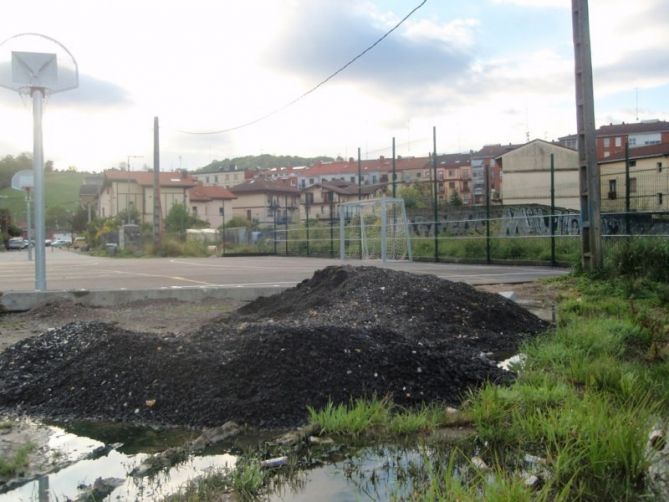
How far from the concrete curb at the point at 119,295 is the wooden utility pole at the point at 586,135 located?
533 cm

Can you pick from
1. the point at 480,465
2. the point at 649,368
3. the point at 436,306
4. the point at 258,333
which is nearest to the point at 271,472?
the point at 480,465

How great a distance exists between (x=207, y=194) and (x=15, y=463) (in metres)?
102

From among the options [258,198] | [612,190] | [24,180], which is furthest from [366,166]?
[612,190]

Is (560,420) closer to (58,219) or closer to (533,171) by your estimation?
(533,171)

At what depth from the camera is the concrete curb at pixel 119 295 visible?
372 inches

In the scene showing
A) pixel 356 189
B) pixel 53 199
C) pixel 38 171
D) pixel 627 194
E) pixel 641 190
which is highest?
pixel 53 199

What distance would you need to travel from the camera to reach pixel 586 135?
11086 mm

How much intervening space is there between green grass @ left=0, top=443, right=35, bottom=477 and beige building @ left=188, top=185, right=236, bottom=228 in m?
99.4

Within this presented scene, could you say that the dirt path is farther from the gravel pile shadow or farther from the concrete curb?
the gravel pile shadow

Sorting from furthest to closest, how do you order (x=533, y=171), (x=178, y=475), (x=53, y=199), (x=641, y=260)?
(x=53, y=199), (x=533, y=171), (x=641, y=260), (x=178, y=475)

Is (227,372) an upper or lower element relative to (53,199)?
lower

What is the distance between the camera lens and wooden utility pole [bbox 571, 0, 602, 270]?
1105 cm

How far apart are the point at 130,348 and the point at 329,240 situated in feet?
80.5

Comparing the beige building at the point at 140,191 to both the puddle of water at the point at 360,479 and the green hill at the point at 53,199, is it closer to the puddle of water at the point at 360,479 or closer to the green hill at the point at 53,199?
the green hill at the point at 53,199
